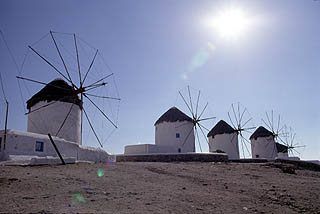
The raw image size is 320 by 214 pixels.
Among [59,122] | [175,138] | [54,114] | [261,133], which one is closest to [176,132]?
[175,138]

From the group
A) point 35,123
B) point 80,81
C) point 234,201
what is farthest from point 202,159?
point 234,201

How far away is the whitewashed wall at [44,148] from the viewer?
13312 mm

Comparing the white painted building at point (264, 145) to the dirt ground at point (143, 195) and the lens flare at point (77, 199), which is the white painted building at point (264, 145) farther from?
the lens flare at point (77, 199)

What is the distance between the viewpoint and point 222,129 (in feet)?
108

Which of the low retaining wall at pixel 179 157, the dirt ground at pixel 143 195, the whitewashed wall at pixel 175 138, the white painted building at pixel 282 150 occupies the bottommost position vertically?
the dirt ground at pixel 143 195

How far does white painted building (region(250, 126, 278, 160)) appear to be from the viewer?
34.4 metres

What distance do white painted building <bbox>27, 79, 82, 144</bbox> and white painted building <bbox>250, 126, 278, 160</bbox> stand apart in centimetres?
2500

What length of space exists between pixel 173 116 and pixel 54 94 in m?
12.5

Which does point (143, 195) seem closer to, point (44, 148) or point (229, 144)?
point (44, 148)

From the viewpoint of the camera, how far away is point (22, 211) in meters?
4.61

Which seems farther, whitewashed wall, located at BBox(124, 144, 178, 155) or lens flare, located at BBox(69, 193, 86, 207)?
whitewashed wall, located at BBox(124, 144, 178, 155)

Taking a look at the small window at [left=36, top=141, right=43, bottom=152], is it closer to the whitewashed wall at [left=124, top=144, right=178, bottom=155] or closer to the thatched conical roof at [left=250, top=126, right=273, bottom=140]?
the whitewashed wall at [left=124, top=144, right=178, bottom=155]

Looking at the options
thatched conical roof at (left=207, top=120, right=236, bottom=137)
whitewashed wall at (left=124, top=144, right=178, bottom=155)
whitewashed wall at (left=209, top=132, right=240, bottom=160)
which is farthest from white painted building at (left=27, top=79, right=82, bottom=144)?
thatched conical roof at (left=207, top=120, right=236, bottom=137)

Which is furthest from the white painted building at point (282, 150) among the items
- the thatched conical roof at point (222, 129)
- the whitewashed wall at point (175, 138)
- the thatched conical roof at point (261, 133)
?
the whitewashed wall at point (175, 138)
